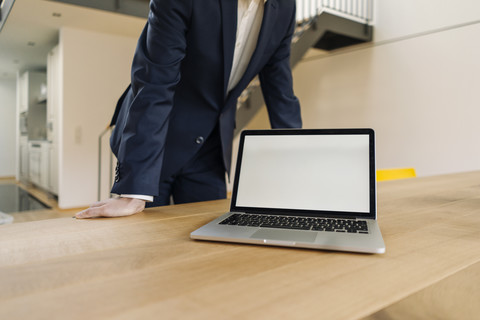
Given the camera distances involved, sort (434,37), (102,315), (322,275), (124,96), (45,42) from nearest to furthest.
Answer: (102,315), (322,275), (124,96), (434,37), (45,42)

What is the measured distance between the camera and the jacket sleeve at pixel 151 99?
82cm

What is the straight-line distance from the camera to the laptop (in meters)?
0.64

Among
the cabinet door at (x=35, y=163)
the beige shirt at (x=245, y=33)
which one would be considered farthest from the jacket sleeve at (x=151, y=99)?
the cabinet door at (x=35, y=163)

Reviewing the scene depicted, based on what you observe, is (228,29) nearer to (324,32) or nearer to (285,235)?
(285,235)

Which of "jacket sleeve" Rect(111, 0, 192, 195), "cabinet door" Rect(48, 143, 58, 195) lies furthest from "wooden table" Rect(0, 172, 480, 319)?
"cabinet door" Rect(48, 143, 58, 195)

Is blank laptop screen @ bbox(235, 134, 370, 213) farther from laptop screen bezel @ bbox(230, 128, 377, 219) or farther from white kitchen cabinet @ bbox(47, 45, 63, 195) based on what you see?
white kitchen cabinet @ bbox(47, 45, 63, 195)

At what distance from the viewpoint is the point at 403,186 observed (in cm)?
131

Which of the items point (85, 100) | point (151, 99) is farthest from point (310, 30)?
point (151, 99)

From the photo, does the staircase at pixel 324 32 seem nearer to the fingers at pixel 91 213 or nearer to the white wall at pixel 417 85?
the white wall at pixel 417 85

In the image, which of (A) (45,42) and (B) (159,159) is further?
(A) (45,42)

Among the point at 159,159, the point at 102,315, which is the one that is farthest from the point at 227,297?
the point at 159,159

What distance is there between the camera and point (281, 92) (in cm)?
122

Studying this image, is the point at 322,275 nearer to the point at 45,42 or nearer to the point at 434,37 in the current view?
the point at 434,37

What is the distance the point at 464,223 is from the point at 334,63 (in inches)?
207
